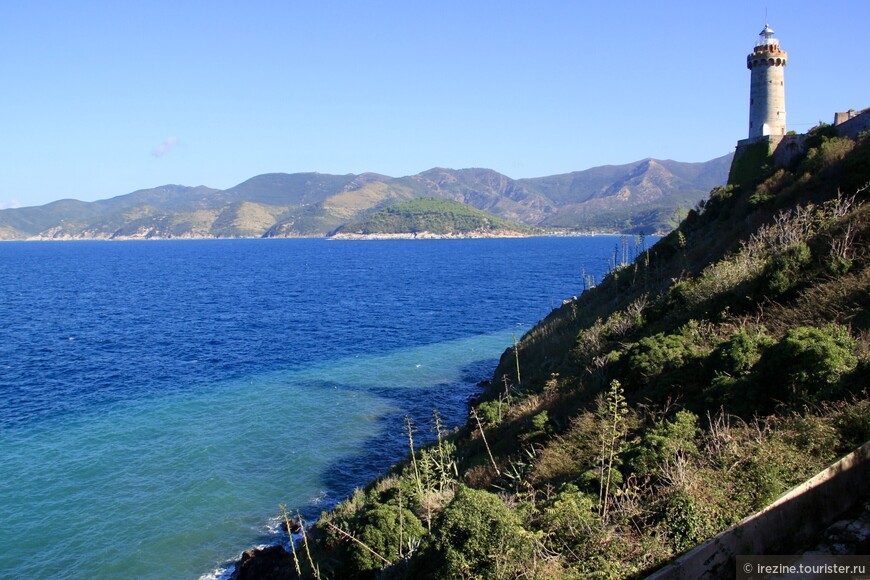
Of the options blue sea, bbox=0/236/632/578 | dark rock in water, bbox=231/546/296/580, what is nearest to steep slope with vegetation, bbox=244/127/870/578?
dark rock in water, bbox=231/546/296/580

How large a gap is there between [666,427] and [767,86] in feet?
105

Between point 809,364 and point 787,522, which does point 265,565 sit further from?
point 809,364

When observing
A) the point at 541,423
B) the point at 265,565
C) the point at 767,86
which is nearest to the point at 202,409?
the point at 265,565

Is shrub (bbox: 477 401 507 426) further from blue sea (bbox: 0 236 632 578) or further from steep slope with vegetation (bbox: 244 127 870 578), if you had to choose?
blue sea (bbox: 0 236 632 578)

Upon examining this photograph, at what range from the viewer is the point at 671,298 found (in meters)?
24.3

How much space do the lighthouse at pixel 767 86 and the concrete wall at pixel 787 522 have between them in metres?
33.8

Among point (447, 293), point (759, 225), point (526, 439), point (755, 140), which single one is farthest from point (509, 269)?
point (526, 439)

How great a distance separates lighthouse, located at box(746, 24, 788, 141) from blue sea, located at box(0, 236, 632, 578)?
25.9 meters

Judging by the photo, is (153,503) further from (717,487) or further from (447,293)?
(447,293)

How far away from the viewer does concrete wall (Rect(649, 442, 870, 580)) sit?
905 centimetres

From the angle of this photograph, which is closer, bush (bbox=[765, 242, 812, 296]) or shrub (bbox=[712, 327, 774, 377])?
shrub (bbox=[712, 327, 774, 377])

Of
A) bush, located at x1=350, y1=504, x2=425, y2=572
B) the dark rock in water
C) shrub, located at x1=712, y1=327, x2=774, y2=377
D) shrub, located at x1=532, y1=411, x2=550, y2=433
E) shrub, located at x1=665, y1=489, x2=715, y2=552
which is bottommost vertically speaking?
the dark rock in water

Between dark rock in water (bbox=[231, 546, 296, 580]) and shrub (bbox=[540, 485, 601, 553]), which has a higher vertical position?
shrub (bbox=[540, 485, 601, 553])

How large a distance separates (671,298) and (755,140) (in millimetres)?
20624
